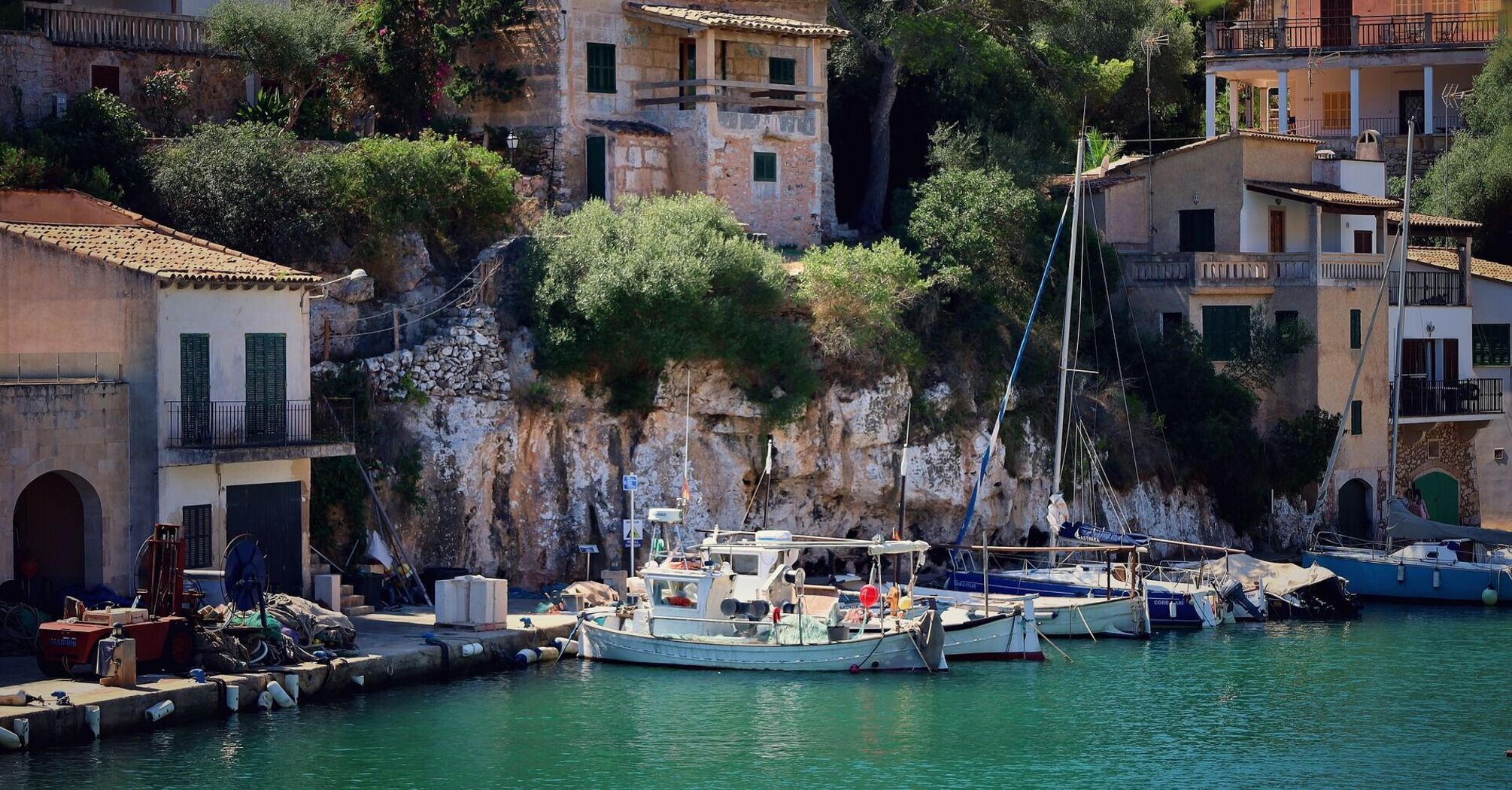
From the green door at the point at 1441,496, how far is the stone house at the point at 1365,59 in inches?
430

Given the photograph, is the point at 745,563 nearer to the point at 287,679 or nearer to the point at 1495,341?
the point at 287,679

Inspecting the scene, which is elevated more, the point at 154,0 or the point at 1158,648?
the point at 154,0

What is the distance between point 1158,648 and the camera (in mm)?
45062

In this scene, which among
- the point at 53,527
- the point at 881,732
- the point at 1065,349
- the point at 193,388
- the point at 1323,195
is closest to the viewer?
the point at 881,732

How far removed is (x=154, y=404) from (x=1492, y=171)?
42520 millimetres

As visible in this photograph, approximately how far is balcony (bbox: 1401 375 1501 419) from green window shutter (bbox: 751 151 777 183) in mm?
19221

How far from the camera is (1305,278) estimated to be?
5925 cm

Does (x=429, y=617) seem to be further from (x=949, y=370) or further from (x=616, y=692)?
(x=949, y=370)

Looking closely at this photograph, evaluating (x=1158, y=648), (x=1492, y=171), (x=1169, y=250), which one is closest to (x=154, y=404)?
(x=1158, y=648)

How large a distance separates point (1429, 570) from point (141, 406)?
29804mm

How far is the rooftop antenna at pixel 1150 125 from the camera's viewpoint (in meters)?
60.7

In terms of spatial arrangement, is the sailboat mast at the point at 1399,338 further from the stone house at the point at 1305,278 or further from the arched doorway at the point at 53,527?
the arched doorway at the point at 53,527

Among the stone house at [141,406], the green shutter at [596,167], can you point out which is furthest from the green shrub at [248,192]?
the green shutter at [596,167]

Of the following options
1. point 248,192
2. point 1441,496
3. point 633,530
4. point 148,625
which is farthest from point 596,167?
point 1441,496
